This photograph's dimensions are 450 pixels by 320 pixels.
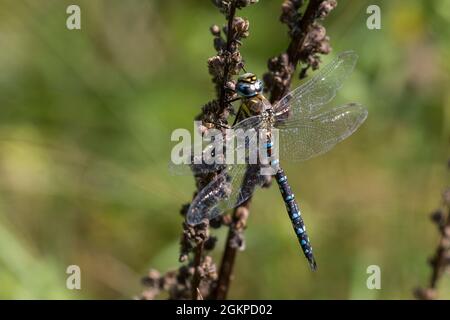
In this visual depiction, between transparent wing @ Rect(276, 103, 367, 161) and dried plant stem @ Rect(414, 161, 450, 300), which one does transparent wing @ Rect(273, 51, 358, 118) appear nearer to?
transparent wing @ Rect(276, 103, 367, 161)

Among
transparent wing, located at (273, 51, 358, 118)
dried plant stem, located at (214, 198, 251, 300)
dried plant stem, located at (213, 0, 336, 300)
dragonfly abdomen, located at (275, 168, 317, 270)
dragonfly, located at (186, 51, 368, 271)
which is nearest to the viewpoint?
dried plant stem, located at (213, 0, 336, 300)

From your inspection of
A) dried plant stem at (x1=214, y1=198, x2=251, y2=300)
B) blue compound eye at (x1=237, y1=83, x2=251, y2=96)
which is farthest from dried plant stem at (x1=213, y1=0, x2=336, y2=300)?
blue compound eye at (x1=237, y1=83, x2=251, y2=96)

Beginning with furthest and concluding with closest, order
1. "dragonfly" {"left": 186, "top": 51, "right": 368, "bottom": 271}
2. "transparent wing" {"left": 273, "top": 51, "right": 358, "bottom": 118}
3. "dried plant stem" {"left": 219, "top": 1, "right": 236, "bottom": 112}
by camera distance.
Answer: "transparent wing" {"left": 273, "top": 51, "right": 358, "bottom": 118} → "dragonfly" {"left": 186, "top": 51, "right": 368, "bottom": 271} → "dried plant stem" {"left": 219, "top": 1, "right": 236, "bottom": 112}

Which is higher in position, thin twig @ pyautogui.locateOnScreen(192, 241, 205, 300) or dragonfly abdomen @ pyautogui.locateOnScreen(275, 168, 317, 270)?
dragonfly abdomen @ pyautogui.locateOnScreen(275, 168, 317, 270)

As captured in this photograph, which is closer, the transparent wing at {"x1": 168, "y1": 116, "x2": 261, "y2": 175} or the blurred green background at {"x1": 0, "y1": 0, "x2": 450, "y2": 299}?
the transparent wing at {"x1": 168, "y1": 116, "x2": 261, "y2": 175}

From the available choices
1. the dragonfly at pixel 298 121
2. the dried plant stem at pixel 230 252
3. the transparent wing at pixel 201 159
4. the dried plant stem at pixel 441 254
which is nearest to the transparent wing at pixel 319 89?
the dragonfly at pixel 298 121

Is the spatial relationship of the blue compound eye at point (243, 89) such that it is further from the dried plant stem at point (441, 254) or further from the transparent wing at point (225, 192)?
the dried plant stem at point (441, 254)

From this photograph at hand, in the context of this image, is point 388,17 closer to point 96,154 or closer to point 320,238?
point 320,238

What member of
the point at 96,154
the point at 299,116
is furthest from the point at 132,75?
the point at 299,116

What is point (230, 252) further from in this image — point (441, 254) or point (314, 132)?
point (441, 254)
